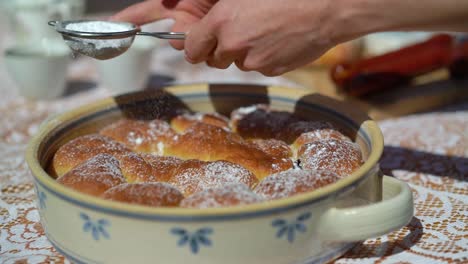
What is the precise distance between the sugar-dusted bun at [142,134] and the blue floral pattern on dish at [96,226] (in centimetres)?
39

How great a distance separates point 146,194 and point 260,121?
1.49 ft

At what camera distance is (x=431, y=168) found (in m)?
1.18

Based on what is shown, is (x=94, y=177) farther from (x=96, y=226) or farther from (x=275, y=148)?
(x=275, y=148)

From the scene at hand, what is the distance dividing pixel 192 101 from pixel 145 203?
0.54 m

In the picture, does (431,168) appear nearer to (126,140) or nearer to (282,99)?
(282,99)

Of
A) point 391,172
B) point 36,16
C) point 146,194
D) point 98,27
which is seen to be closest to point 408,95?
point 391,172

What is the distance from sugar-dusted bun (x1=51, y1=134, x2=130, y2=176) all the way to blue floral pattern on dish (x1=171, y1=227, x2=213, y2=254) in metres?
0.38

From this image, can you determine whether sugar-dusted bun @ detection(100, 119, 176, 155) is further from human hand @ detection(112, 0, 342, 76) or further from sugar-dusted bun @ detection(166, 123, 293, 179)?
human hand @ detection(112, 0, 342, 76)

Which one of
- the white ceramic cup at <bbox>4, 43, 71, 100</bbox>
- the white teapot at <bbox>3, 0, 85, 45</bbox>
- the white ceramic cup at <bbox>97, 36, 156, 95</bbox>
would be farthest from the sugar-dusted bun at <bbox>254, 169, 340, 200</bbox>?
the white teapot at <bbox>3, 0, 85, 45</bbox>

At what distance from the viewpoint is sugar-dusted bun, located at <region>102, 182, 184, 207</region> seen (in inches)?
30.7

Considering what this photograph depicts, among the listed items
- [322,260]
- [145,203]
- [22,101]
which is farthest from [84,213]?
[22,101]

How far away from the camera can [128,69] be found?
1.66 m

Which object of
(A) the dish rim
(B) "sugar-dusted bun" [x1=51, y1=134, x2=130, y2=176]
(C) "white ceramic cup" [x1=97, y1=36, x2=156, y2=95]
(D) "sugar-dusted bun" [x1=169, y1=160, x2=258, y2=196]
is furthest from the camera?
(C) "white ceramic cup" [x1=97, y1=36, x2=156, y2=95]

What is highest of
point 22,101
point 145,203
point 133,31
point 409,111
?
point 133,31
